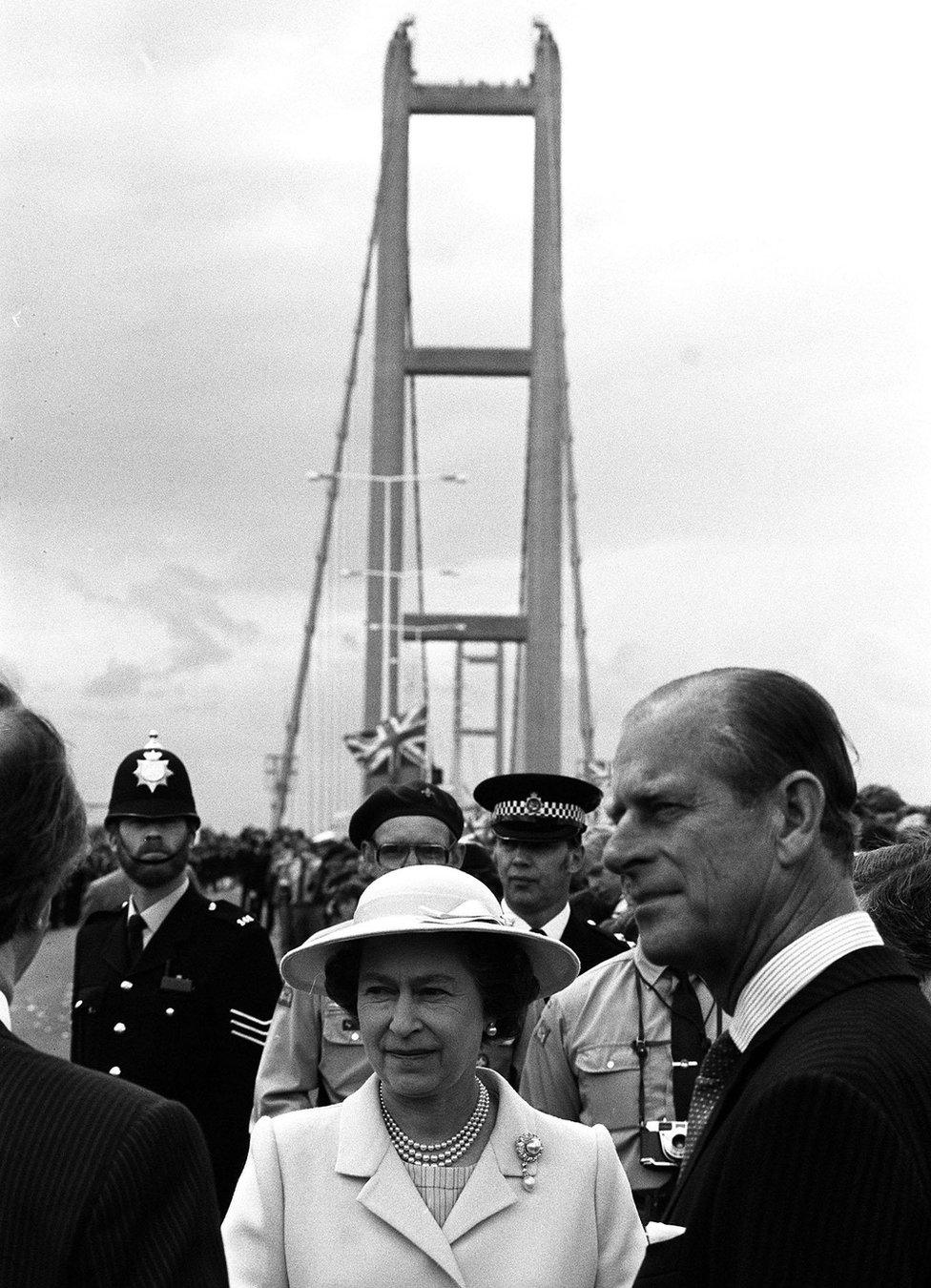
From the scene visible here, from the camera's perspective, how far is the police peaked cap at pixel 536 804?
5062 millimetres

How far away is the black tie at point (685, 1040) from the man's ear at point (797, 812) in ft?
5.85

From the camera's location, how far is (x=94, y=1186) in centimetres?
166

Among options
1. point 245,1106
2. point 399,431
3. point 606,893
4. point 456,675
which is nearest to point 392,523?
point 399,431

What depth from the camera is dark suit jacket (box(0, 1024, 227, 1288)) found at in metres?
1.65

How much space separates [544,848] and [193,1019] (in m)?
0.97

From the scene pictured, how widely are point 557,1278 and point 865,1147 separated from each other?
1072 mm

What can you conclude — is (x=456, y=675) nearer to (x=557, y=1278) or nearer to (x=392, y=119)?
(x=392, y=119)

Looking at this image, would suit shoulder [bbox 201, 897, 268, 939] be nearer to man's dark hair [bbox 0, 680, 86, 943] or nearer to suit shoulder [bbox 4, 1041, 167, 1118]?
man's dark hair [bbox 0, 680, 86, 943]

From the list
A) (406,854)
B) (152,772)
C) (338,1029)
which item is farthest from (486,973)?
(152,772)

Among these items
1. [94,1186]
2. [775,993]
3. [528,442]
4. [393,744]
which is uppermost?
[528,442]

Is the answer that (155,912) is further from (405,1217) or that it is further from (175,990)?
(405,1217)

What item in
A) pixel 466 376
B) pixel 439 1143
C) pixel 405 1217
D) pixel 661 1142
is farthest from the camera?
pixel 466 376

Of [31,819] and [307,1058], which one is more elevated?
[31,819]

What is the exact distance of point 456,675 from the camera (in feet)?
182
